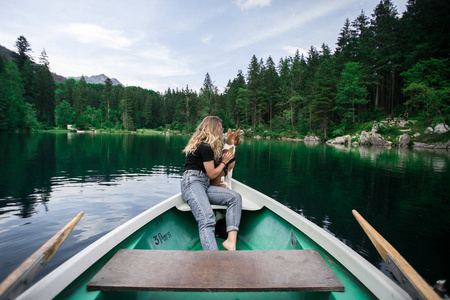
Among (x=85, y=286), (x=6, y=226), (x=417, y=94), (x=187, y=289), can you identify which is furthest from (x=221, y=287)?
(x=417, y=94)

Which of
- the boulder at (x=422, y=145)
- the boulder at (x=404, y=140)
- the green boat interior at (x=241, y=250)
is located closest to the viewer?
the green boat interior at (x=241, y=250)

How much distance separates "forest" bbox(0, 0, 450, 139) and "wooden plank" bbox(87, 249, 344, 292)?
120 ft

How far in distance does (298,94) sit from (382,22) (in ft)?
65.4

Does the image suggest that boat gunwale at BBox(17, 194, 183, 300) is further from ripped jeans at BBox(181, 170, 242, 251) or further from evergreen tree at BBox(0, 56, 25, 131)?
evergreen tree at BBox(0, 56, 25, 131)

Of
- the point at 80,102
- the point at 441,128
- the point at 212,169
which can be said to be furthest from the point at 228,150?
the point at 80,102

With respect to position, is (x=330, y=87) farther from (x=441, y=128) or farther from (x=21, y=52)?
(x=21, y=52)

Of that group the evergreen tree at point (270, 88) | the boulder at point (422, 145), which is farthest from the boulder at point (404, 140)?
the evergreen tree at point (270, 88)

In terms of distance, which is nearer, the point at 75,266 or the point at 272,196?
the point at 75,266

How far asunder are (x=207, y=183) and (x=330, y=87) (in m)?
46.9

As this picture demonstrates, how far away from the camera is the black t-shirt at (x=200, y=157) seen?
3.02m

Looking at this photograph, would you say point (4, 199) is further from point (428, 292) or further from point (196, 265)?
point (428, 292)

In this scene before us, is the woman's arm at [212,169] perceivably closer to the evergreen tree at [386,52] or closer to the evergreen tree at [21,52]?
the evergreen tree at [386,52]

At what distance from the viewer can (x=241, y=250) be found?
234 centimetres

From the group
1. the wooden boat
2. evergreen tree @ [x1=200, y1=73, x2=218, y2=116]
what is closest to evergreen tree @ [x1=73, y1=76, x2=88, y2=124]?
evergreen tree @ [x1=200, y1=73, x2=218, y2=116]
